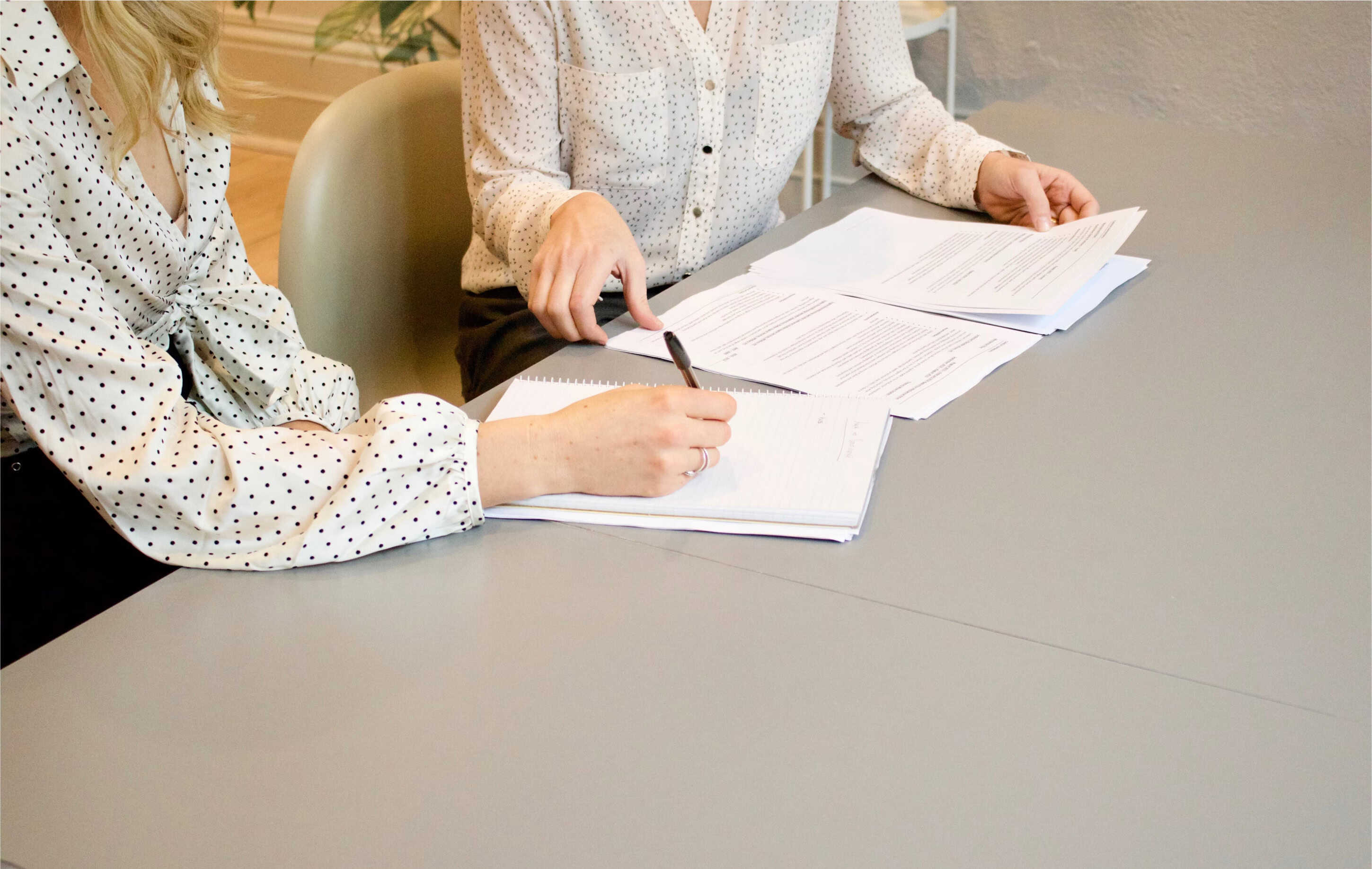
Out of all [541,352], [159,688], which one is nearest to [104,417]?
[159,688]

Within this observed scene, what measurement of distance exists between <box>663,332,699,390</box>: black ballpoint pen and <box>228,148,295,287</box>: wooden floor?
7.23 feet

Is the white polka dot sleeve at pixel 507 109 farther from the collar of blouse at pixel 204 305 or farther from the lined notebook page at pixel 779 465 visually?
the lined notebook page at pixel 779 465

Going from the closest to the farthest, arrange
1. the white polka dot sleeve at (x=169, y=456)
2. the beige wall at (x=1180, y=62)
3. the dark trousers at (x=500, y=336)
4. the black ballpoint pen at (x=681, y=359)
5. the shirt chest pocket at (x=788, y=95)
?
the white polka dot sleeve at (x=169, y=456) → the black ballpoint pen at (x=681, y=359) → the dark trousers at (x=500, y=336) → the shirt chest pocket at (x=788, y=95) → the beige wall at (x=1180, y=62)

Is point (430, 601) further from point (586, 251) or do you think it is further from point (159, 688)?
point (586, 251)

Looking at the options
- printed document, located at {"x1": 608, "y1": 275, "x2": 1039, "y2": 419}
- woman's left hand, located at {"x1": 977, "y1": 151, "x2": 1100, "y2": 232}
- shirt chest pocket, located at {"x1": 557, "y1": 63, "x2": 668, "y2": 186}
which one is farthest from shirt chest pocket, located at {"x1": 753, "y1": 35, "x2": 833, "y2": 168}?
printed document, located at {"x1": 608, "y1": 275, "x2": 1039, "y2": 419}

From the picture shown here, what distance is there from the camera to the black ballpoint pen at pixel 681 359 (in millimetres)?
832

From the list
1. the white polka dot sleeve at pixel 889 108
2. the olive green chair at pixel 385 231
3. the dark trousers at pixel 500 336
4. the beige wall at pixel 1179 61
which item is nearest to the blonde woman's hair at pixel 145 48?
the olive green chair at pixel 385 231

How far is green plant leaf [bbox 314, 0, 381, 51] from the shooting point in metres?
3.18

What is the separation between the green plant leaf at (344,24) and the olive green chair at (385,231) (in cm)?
204

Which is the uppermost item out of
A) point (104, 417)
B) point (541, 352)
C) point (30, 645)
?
point (104, 417)

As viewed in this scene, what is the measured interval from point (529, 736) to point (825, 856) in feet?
0.54

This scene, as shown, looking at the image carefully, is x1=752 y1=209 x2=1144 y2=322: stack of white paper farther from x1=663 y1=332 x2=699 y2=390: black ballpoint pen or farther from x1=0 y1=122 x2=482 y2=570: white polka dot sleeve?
x1=0 y1=122 x2=482 y2=570: white polka dot sleeve

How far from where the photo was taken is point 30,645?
2.91ft

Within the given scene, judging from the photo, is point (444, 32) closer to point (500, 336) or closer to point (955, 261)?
point (500, 336)
